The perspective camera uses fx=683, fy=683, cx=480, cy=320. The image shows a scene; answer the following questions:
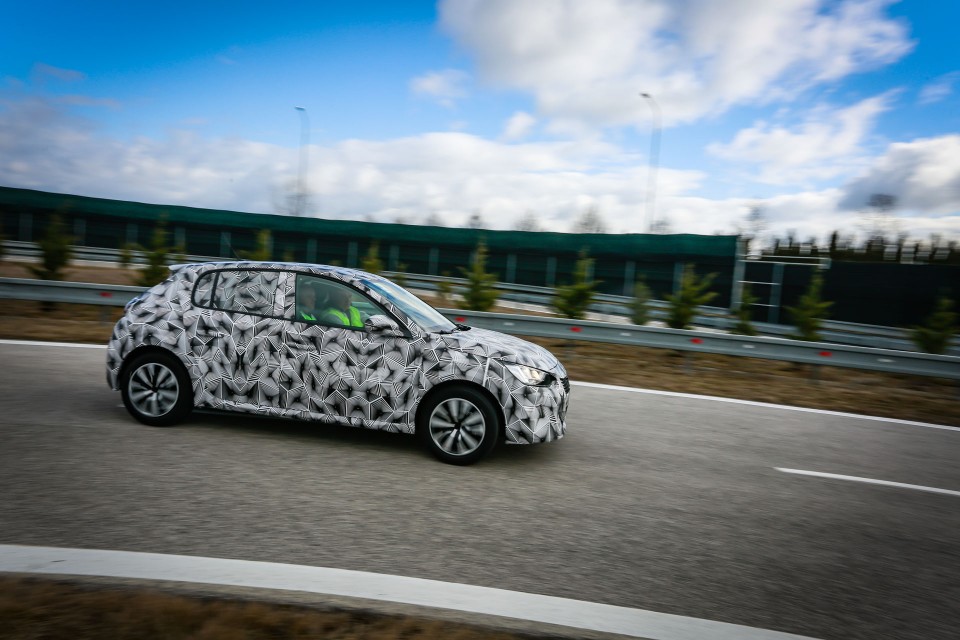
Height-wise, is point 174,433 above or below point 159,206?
below

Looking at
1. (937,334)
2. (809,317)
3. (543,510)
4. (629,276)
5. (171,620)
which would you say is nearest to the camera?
(171,620)

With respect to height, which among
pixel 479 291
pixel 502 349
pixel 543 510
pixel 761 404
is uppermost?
pixel 479 291

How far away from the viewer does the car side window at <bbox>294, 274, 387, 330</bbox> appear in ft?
19.2

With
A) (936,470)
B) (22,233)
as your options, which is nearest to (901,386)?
(936,470)

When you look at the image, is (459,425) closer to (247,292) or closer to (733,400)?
(247,292)

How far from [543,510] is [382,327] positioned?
204 cm

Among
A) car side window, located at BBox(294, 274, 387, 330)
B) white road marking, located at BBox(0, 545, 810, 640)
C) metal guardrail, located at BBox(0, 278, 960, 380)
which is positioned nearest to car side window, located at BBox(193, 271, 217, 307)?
car side window, located at BBox(294, 274, 387, 330)

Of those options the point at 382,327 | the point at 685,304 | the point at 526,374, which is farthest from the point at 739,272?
the point at 382,327

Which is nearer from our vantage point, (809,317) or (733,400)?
(733,400)

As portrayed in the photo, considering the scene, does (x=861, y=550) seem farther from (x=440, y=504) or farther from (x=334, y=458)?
(x=334, y=458)

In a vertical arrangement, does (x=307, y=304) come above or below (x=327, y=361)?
above

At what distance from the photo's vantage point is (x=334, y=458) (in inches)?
219

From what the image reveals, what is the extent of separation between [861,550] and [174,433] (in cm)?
536

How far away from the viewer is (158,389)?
606cm
